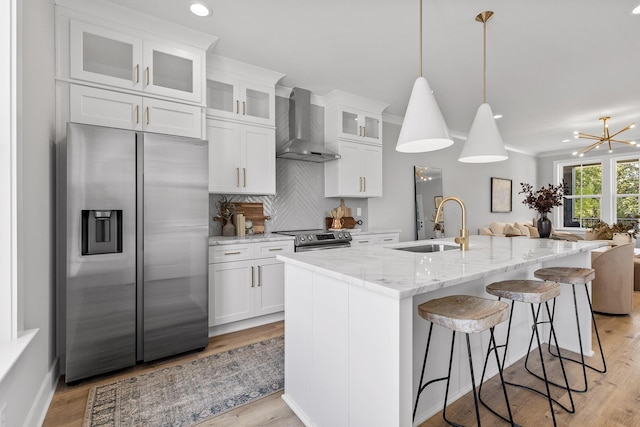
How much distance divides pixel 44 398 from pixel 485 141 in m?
3.31

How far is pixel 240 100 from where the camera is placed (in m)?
3.31

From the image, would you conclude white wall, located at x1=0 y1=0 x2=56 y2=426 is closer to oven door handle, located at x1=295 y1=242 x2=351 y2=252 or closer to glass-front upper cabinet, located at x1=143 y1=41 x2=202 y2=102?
glass-front upper cabinet, located at x1=143 y1=41 x2=202 y2=102

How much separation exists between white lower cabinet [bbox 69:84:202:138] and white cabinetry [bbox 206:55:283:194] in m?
0.34

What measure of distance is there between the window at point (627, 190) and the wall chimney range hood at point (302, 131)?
719 centimetres

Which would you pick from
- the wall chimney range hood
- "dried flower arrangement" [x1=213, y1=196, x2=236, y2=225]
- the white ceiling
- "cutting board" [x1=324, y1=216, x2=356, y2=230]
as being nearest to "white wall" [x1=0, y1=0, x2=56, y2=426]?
the white ceiling

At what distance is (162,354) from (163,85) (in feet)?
7.12

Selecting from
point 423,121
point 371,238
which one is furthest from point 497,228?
point 423,121

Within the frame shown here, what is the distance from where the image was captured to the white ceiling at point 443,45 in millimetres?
2389

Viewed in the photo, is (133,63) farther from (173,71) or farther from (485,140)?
(485,140)

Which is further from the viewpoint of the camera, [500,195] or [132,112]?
[500,195]

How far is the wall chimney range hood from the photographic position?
3680 millimetres

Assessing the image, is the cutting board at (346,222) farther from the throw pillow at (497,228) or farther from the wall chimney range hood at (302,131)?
the throw pillow at (497,228)

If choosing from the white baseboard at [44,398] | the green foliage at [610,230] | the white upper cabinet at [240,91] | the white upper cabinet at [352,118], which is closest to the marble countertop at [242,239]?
the white upper cabinet at [240,91]

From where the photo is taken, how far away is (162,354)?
2.41 meters
